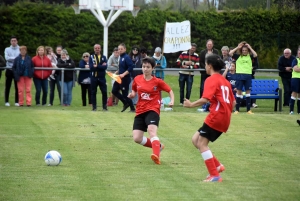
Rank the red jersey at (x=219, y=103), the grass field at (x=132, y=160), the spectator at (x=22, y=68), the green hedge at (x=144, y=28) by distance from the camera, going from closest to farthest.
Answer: the grass field at (x=132, y=160) → the red jersey at (x=219, y=103) → the spectator at (x=22, y=68) → the green hedge at (x=144, y=28)

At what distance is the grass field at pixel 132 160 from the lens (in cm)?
839

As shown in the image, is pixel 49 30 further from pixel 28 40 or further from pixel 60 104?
pixel 60 104

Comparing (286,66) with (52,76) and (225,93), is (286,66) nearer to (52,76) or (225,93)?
(52,76)

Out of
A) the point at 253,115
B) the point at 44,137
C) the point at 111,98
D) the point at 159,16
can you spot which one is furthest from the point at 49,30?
the point at 44,137

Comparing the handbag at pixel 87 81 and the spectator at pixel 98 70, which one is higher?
the spectator at pixel 98 70

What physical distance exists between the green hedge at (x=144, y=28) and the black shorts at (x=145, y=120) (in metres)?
24.8

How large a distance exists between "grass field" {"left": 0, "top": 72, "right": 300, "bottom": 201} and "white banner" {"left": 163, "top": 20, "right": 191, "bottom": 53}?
17.3 feet

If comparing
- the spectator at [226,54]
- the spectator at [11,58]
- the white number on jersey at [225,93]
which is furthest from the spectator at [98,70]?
the white number on jersey at [225,93]

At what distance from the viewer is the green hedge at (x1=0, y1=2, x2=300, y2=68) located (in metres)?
35.5

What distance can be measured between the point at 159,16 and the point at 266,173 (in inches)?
1101

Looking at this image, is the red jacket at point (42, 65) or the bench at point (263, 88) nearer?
the red jacket at point (42, 65)

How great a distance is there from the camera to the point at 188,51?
2222cm

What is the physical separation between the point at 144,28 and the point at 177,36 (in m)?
13.7

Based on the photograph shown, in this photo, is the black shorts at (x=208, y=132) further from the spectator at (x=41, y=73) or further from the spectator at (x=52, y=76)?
the spectator at (x=52, y=76)
